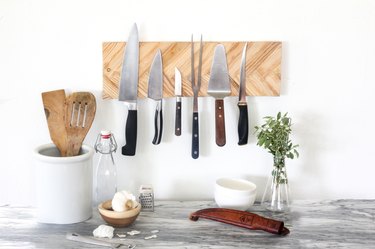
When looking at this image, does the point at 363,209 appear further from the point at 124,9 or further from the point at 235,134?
the point at 124,9

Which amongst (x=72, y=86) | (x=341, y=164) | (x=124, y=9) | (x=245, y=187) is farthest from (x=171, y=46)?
(x=341, y=164)

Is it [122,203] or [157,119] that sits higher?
[157,119]

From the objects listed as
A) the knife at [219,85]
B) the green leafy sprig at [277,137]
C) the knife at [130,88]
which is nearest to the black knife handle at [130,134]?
the knife at [130,88]

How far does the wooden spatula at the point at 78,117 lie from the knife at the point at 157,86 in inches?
6.2

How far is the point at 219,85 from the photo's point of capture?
130 cm

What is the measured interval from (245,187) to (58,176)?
49 centimetres

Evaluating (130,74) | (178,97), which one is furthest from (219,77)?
(130,74)

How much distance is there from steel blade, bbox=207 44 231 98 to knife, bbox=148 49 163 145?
0.13 metres

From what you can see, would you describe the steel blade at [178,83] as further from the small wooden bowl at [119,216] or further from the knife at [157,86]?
the small wooden bowl at [119,216]

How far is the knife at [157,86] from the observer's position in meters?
1.29

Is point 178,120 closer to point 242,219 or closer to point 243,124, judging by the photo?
point 243,124

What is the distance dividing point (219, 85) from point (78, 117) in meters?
0.38

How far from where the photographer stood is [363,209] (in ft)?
4.33

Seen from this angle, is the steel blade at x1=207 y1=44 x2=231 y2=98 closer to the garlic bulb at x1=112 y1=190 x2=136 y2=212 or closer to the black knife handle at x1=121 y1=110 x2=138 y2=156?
the black knife handle at x1=121 y1=110 x2=138 y2=156
